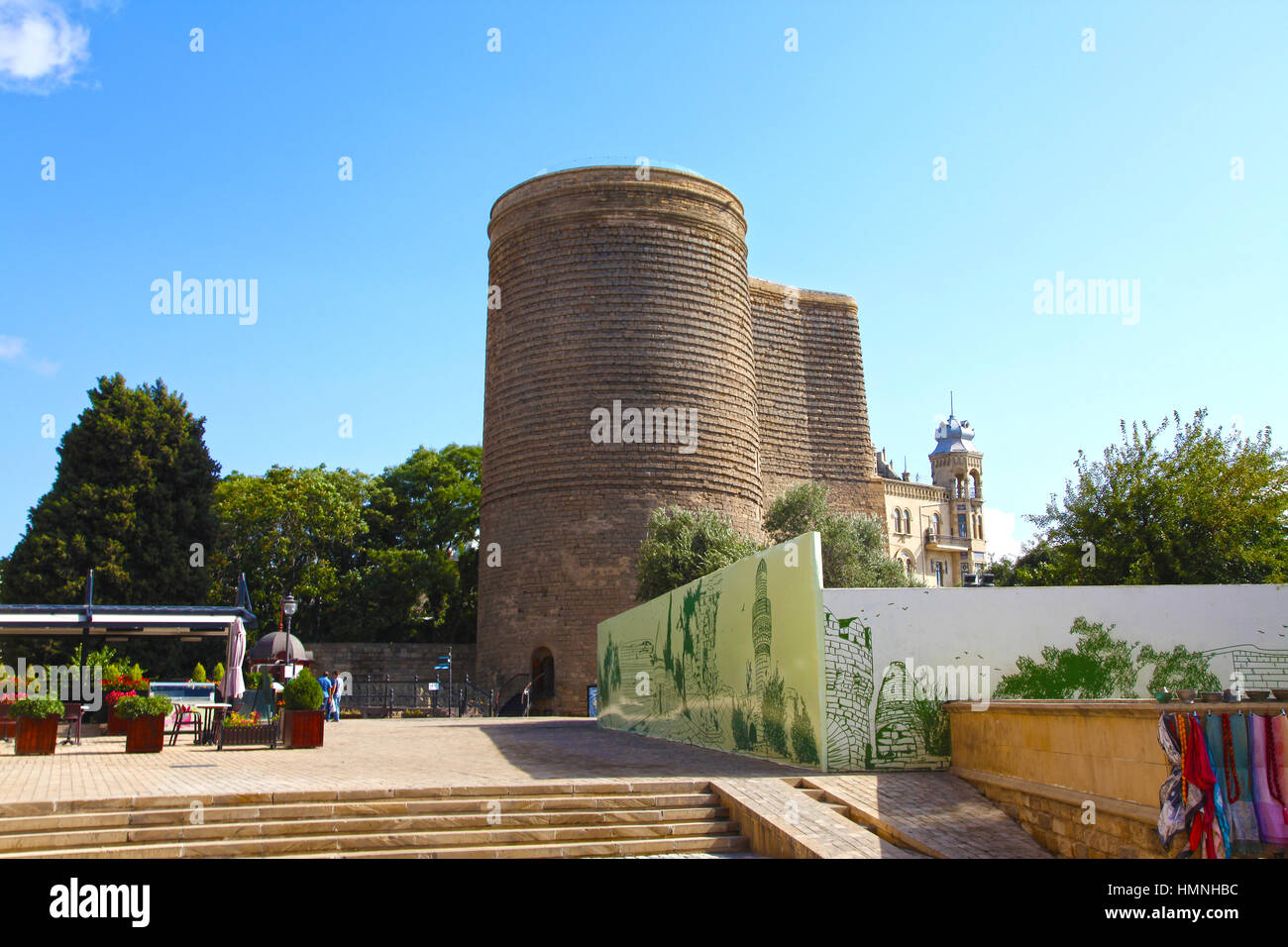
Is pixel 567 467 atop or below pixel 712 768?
atop

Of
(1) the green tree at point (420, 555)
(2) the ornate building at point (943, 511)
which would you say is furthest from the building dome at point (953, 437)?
(1) the green tree at point (420, 555)

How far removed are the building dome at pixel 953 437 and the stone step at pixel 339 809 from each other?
63.8 metres

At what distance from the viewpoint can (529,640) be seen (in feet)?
103

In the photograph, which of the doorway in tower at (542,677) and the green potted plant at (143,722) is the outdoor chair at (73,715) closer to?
the green potted plant at (143,722)

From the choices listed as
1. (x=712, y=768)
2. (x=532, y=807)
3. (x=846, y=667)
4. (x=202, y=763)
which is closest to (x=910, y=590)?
(x=846, y=667)

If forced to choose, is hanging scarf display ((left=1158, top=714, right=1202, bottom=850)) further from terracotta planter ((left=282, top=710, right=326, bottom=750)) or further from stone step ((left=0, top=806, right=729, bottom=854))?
terracotta planter ((left=282, top=710, right=326, bottom=750))

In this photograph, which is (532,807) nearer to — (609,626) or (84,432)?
(609,626)

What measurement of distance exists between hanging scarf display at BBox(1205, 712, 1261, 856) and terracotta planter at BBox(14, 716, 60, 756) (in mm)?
13161

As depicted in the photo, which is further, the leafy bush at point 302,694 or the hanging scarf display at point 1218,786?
the leafy bush at point 302,694

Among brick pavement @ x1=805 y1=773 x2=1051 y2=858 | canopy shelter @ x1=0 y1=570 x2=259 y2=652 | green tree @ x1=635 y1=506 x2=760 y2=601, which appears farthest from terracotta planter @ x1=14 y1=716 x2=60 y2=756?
green tree @ x1=635 y1=506 x2=760 y2=601

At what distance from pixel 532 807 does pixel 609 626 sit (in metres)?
15.5

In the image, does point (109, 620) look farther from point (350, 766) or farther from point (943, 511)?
point (943, 511)

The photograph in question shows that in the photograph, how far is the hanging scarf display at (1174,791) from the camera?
6711 millimetres
